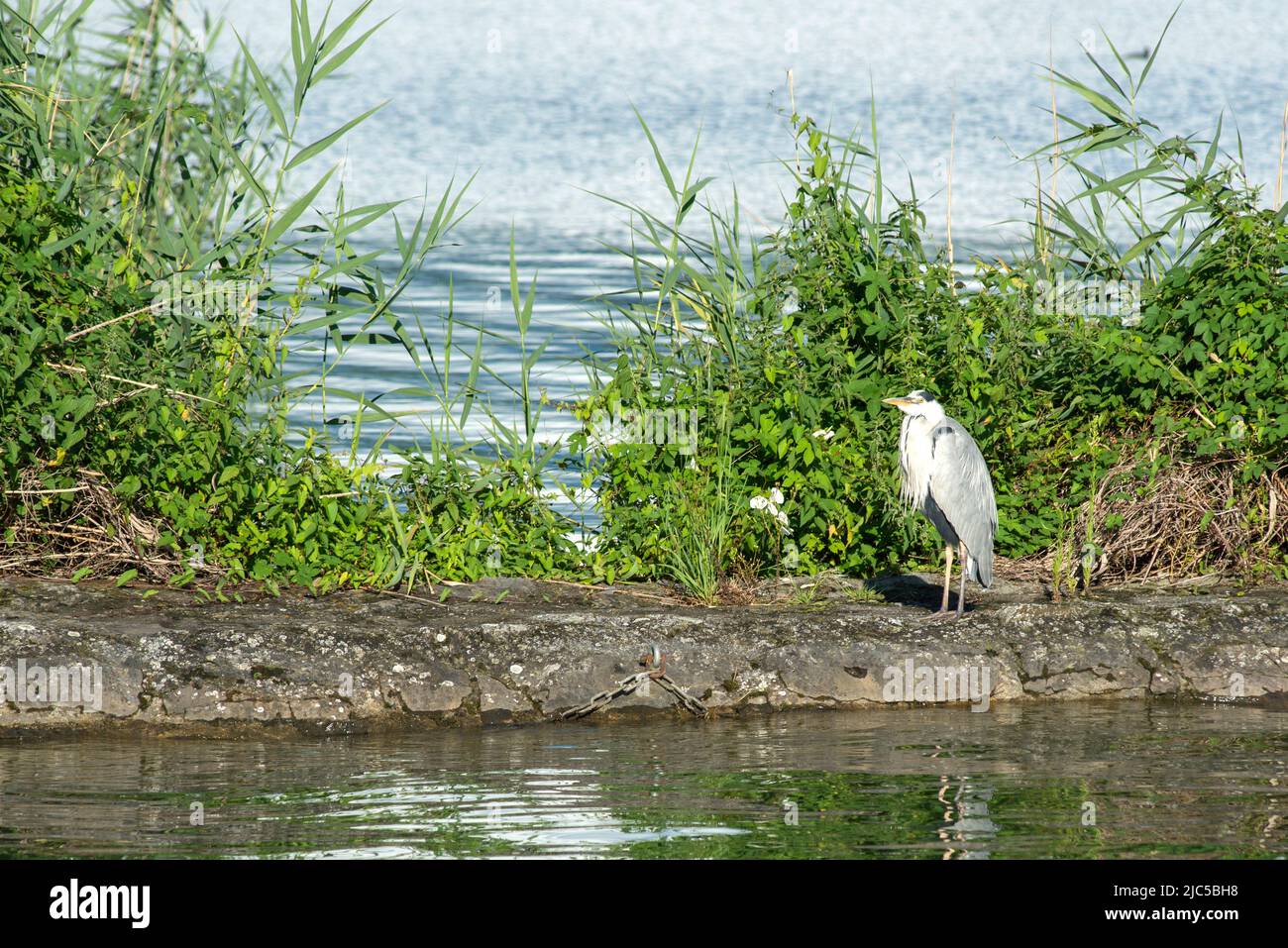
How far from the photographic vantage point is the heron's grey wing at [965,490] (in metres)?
6.73

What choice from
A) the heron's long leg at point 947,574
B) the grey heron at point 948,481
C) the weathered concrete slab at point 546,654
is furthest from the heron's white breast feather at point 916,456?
the weathered concrete slab at point 546,654

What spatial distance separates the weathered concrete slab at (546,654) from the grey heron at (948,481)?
25cm

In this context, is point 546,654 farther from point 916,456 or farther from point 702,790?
point 916,456

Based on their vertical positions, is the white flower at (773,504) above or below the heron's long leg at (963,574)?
above

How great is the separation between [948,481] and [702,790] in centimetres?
196

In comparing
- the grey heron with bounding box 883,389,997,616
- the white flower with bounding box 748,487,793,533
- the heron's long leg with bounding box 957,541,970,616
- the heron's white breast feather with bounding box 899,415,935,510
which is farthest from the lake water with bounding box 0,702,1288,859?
the white flower with bounding box 748,487,793,533

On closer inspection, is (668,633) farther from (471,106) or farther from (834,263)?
(471,106)

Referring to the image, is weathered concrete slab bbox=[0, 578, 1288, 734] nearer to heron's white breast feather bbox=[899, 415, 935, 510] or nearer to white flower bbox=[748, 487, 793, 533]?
white flower bbox=[748, 487, 793, 533]

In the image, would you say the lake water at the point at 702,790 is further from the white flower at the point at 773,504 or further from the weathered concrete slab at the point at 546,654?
the white flower at the point at 773,504

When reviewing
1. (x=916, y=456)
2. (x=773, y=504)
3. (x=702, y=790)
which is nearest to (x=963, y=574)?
(x=916, y=456)

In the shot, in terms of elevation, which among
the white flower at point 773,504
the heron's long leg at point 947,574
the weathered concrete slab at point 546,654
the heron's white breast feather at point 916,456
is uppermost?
the heron's white breast feather at point 916,456

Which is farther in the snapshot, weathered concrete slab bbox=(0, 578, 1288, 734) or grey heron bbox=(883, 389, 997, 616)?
grey heron bbox=(883, 389, 997, 616)

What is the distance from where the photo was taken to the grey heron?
6746 millimetres

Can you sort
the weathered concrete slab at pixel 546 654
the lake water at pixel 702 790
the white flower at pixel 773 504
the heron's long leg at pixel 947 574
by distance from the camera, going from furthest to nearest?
the white flower at pixel 773 504 < the heron's long leg at pixel 947 574 < the weathered concrete slab at pixel 546 654 < the lake water at pixel 702 790
